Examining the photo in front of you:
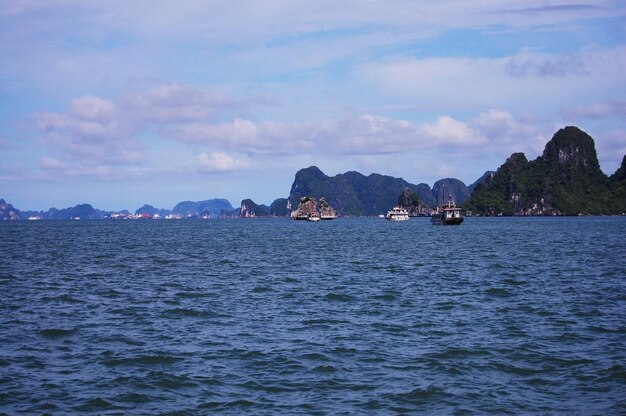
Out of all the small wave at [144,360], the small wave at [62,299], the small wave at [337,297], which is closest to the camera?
the small wave at [144,360]

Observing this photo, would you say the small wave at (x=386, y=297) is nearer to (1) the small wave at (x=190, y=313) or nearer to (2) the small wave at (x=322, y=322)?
(2) the small wave at (x=322, y=322)

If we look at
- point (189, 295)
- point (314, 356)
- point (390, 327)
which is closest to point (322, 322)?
point (390, 327)

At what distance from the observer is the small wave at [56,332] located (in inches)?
1114

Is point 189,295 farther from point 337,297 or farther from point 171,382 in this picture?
point 171,382

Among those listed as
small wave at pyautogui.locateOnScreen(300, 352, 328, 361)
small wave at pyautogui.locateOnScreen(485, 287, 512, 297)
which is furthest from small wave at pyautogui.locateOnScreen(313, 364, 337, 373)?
small wave at pyautogui.locateOnScreen(485, 287, 512, 297)

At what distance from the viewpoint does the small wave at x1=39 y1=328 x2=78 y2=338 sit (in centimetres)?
2830

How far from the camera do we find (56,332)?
28.8m

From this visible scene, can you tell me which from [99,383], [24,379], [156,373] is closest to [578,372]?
[156,373]

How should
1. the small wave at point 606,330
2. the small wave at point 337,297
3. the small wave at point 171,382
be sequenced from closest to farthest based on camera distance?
the small wave at point 171,382, the small wave at point 606,330, the small wave at point 337,297

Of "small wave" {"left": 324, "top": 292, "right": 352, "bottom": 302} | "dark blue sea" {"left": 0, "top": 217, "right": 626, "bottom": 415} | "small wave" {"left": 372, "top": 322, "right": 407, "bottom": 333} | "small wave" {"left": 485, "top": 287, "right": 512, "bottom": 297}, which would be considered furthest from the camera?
"small wave" {"left": 485, "top": 287, "right": 512, "bottom": 297}

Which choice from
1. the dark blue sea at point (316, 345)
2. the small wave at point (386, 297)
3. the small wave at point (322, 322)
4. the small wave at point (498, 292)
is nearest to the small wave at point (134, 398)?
the dark blue sea at point (316, 345)

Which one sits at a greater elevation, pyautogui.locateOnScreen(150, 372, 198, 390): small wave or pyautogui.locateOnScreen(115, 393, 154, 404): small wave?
pyautogui.locateOnScreen(150, 372, 198, 390): small wave

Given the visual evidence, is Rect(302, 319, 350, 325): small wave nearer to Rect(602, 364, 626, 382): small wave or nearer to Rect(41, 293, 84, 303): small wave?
Rect(602, 364, 626, 382): small wave

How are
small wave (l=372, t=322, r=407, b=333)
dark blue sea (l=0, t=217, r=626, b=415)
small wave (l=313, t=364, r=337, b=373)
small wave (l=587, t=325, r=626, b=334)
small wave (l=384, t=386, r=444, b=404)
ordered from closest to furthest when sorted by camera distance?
small wave (l=384, t=386, r=444, b=404) → dark blue sea (l=0, t=217, r=626, b=415) → small wave (l=313, t=364, r=337, b=373) → small wave (l=587, t=325, r=626, b=334) → small wave (l=372, t=322, r=407, b=333)
